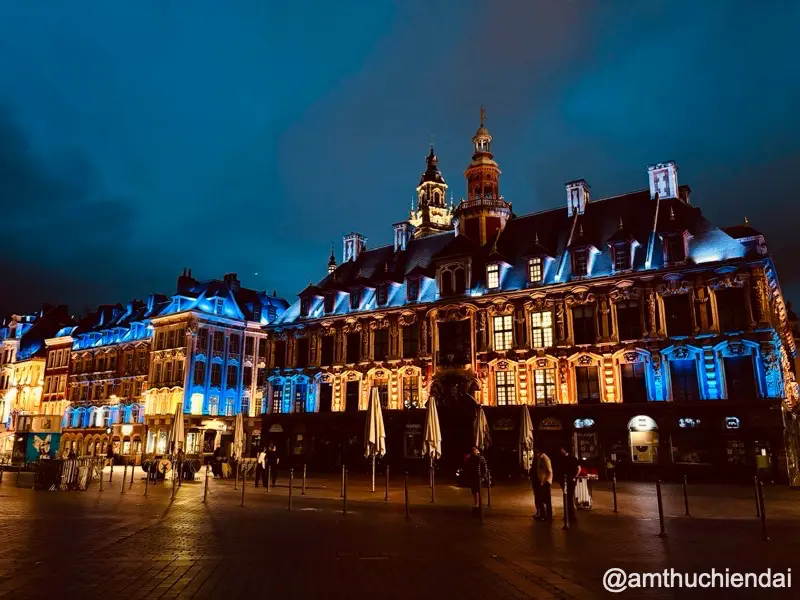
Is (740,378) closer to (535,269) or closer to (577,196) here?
(535,269)

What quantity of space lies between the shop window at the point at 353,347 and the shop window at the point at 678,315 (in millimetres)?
21751

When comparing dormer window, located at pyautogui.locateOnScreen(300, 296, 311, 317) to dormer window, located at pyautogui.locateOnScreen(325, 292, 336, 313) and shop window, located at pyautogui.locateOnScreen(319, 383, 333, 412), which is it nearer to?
dormer window, located at pyautogui.locateOnScreen(325, 292, 336, 313)

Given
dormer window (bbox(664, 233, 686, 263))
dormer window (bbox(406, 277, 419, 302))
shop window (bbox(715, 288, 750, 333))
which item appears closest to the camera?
shop window (bbox(715, 288, 750, 333))

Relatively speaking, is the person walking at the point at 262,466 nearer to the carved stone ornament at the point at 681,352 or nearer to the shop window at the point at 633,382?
the shop window at the point at 633,382

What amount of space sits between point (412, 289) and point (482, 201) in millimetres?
8817

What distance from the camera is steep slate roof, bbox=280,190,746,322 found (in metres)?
36.3

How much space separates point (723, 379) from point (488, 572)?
28.2 m

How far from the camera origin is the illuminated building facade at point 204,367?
59094 mm

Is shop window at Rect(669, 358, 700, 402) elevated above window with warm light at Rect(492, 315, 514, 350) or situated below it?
below

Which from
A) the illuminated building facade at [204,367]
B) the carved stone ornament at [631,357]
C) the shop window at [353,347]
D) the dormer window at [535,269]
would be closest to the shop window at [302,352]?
the shop window at [353,347]

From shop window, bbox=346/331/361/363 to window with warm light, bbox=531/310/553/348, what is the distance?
45.0 ft

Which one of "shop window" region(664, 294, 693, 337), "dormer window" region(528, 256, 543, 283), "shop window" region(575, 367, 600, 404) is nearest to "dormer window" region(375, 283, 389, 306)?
"dormer window" region(528, 256, 543, 283)

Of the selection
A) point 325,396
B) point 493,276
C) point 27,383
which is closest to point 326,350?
point 325,396

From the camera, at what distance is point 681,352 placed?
1348 inches
